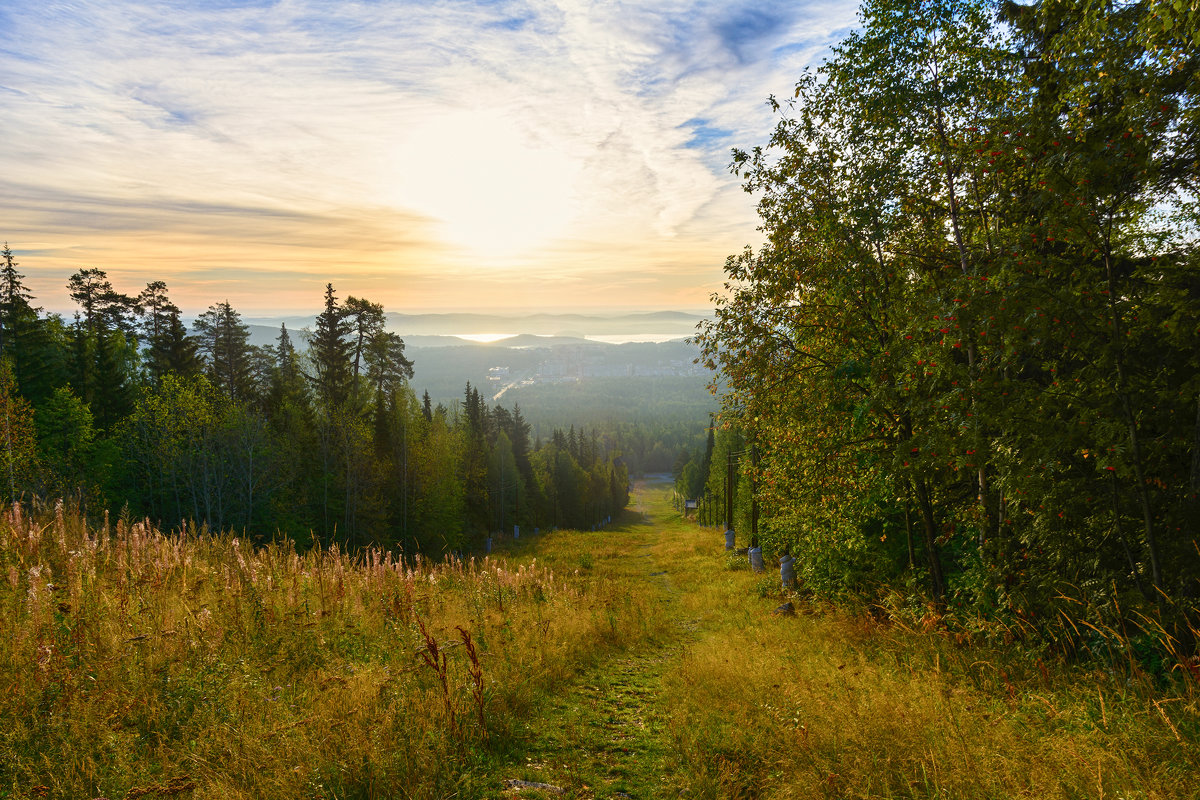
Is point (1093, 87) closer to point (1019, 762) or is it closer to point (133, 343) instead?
point (1019, 762)

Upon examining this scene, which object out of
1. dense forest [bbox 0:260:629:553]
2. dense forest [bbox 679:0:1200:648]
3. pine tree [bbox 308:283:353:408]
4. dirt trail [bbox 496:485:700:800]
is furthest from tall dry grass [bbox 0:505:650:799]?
pine tree [bbox 308:283:353:408]

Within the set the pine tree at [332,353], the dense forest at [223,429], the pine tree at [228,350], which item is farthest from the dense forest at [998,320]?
the pine tree at [228,350]

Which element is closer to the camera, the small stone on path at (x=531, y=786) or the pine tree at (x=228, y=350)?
the small stone on path at (x=531, y=786)

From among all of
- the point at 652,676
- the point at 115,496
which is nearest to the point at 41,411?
the point at 115,496

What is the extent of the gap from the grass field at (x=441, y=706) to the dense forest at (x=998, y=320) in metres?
1.78

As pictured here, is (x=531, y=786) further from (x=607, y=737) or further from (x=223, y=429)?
(x=223, y=429)

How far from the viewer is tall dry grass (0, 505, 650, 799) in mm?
3926

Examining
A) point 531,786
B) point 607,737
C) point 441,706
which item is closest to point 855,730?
point 607,737

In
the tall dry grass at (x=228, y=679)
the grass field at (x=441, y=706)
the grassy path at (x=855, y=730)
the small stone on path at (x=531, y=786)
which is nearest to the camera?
the tall dry grass at (x=228, y=679)

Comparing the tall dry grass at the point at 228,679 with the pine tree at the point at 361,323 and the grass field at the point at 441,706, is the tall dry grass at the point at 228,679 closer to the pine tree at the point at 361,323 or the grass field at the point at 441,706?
the grass field at the point at 441,706

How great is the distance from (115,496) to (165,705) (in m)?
38.6

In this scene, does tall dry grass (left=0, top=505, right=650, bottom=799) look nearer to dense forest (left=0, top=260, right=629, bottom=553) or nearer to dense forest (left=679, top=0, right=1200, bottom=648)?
dense forest (left=679, top=0, right=1200, bottom=648)

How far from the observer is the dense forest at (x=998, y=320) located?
19.7 feet

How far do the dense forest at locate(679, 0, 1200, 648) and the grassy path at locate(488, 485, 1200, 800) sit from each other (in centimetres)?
121
